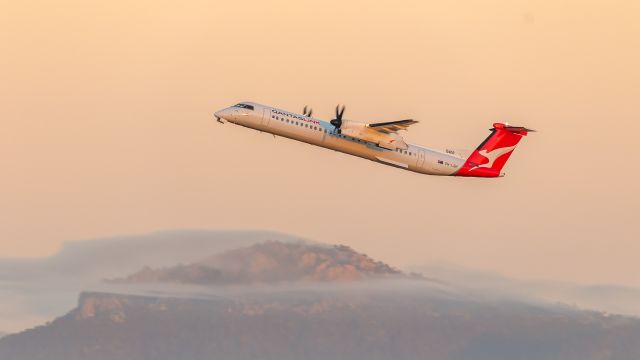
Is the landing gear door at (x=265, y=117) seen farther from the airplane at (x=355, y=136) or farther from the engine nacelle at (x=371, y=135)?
the engine nacelle at (x=371, y=135)

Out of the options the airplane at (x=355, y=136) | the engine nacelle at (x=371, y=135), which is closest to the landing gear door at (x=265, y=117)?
the airplane at (x=355, y=136)

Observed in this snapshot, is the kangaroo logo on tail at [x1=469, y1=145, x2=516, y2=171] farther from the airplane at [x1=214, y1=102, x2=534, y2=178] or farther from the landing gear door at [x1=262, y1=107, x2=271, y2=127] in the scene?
the landing gear door at [x1=262, y1=107, x2=271, y2=127]

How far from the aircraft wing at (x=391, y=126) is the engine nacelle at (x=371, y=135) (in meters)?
0.40

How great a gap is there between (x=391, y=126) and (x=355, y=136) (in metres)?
3.95

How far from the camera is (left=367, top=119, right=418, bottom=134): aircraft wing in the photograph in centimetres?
13888

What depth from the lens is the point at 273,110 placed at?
13800cm

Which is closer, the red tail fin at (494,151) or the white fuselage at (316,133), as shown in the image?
the white fuselage at (316,133)

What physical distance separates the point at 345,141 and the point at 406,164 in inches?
322

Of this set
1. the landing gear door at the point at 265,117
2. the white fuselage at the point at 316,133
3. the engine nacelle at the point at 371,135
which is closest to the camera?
the landing gear door at the point at 265,117

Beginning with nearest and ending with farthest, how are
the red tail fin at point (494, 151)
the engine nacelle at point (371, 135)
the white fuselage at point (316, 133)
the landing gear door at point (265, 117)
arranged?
the landing gear door at point (265, 117), the white fuselage at point (316, 133), the engine nacelle at point (371, 135), the red tail fin at point (494, 151)

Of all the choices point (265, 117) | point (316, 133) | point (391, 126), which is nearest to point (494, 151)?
point (391, 126)

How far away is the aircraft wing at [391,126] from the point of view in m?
139

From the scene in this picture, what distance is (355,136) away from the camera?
5497 inches

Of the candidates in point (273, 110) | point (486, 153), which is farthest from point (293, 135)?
point (486, 153)
